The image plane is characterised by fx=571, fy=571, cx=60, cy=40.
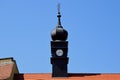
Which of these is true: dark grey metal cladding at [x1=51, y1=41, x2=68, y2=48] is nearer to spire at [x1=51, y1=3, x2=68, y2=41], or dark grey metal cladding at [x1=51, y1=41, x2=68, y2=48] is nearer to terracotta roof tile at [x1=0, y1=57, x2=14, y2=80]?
spire at [x1=51, y1=3, x2=68, y2=41]

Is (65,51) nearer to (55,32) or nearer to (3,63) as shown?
(55,32)

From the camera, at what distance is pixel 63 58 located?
41.5 meters

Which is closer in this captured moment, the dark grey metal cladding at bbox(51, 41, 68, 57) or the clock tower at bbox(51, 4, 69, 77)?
the clock tower at bbox(51, 4, 69, 77)

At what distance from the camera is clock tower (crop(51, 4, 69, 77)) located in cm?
4116

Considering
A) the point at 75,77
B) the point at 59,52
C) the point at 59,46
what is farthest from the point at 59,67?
the point at 59,46

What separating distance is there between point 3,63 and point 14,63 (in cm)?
86

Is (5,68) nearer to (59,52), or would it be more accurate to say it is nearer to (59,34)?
(59,52)

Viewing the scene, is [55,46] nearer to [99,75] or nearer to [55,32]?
[55,32]

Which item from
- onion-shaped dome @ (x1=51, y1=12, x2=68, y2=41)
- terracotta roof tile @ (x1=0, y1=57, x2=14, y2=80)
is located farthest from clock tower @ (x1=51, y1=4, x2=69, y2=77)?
terracotta roof tile @ (x1=0, y1=57, x2=14, y2=80)

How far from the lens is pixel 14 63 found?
41625 mm

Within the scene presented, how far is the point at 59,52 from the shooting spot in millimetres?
41625

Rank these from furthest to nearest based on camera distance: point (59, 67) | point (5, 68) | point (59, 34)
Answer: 1. point (59, 34)
2. point (59, 67)
3. point (5, 68)

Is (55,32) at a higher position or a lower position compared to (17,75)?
higher

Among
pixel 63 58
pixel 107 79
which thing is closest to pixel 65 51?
pixel 63 58
